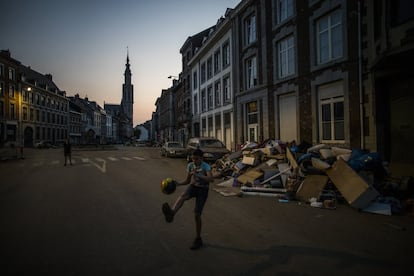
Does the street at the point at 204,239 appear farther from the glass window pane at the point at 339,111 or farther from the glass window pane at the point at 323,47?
the glass window pane at the point at 323,47

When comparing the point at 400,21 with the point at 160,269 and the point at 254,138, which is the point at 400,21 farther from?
the point at 254,138

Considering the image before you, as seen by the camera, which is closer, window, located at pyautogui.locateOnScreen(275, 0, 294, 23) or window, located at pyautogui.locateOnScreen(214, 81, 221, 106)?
window, located at pyautogui.locateOnScreen(275, 0, 294, 23)

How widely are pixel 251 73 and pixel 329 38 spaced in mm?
7701

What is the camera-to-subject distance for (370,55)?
421 inches

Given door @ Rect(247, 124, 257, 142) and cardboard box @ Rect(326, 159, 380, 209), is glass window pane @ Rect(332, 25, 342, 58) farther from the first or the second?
door @ Rect(247, 124, 257, 142)

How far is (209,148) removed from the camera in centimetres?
1762

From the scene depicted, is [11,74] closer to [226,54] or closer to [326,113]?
[226,54]

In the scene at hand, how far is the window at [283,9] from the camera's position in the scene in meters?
16.3

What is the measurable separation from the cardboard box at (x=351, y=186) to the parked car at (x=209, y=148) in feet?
30.6

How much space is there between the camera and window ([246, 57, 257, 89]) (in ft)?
66.0

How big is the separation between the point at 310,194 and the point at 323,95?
8.02 m

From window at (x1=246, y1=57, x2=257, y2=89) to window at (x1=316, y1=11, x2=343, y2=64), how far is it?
634 cm

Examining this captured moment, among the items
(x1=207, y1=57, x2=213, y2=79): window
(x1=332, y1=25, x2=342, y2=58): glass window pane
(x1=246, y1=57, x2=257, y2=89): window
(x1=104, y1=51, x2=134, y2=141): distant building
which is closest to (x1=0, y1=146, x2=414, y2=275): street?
(x1=332, y1=25, x2=342, y2=58): glass window pane

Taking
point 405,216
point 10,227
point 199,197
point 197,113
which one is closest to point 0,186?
point 10,227
